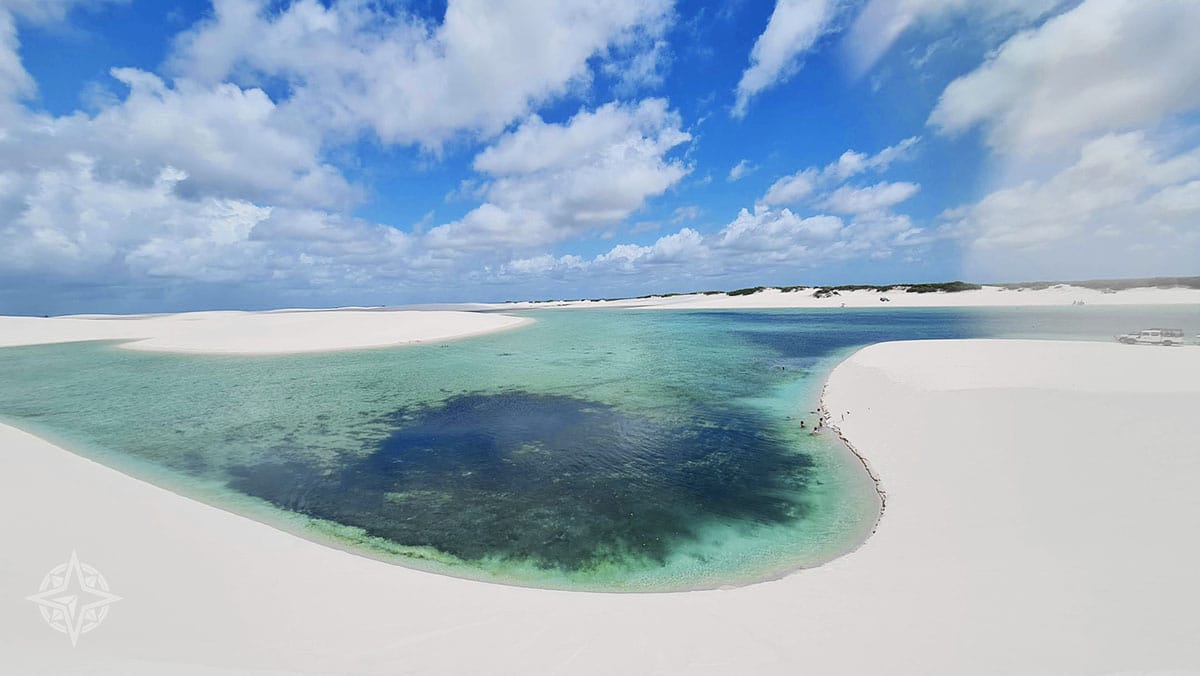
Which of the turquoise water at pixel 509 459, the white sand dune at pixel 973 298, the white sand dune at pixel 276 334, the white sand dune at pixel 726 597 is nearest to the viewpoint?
the white sand dune at pixel 726 597

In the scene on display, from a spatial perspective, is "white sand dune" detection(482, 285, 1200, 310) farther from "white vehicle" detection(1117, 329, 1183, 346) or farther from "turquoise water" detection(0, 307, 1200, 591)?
"turquoise water" detection(0, 307, 1200, 591)

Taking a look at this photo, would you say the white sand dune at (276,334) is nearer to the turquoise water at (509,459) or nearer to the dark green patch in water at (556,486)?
the turquoise water at (509,459)

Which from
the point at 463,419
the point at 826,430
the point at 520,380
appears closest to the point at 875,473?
the point at 826,430

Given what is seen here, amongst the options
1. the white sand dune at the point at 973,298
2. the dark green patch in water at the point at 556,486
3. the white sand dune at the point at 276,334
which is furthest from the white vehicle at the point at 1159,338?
the white sand dune at the point at 973,298

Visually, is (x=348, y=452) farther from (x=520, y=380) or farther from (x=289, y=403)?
(x=520, y=380)

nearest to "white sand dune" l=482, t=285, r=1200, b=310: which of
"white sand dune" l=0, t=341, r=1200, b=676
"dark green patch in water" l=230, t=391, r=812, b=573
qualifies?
"dark green patch in water" l=230, t=391, r=812, b=573

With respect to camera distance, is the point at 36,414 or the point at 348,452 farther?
the point at 36,414
